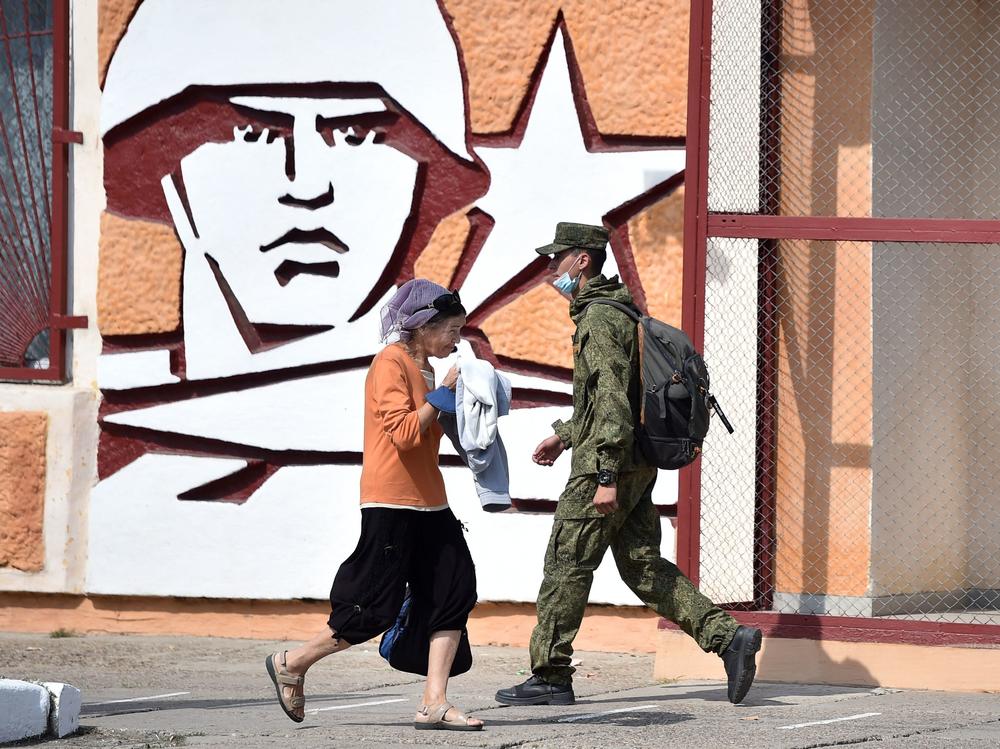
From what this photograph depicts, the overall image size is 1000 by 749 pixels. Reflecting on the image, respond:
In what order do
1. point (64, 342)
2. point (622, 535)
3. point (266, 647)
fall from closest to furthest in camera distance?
point (622, 535), point (266, 647), point (64, 342)

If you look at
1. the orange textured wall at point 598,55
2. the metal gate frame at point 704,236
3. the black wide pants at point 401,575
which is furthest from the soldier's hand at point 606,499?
the orange textured wall at point 598,55

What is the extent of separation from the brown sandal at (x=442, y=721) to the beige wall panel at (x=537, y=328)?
308 cm

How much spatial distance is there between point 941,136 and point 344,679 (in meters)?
4.32

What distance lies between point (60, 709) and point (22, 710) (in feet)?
0.44

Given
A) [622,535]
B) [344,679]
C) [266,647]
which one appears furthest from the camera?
[266,647]

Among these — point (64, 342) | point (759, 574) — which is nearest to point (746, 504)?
point (759, 574)

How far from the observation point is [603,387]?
6.21 metres

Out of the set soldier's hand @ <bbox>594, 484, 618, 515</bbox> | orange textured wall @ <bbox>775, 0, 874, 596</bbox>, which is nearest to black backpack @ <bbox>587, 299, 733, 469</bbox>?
soldier's hand @ <bbox>594, 484, 618, 515</bbox>

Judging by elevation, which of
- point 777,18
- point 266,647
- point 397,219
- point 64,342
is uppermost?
point 777,18

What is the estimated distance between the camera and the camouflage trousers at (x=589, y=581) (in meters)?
6.34

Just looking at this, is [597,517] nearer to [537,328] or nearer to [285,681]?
[285,681]

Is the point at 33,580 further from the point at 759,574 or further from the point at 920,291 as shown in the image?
the point at 920,291

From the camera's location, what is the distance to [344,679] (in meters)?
7.61

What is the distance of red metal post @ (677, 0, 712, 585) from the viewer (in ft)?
24.2
